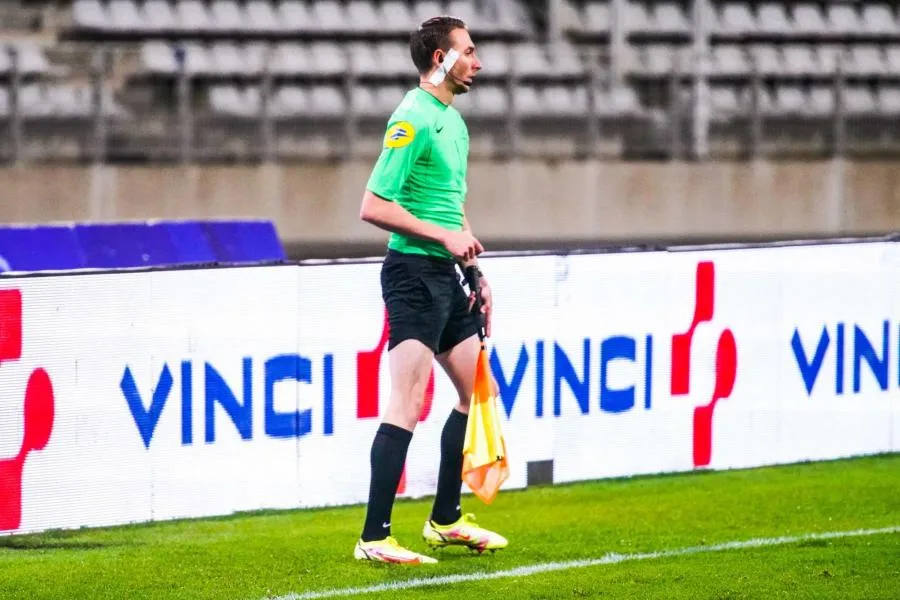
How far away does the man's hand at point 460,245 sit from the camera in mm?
5328

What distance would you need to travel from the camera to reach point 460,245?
5336 mm

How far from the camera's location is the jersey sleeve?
209 inches

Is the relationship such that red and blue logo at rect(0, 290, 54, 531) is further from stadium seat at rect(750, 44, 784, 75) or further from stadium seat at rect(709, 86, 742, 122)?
stadium seat at rect(750, 44, 784, 75)

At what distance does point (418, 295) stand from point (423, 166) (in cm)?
42

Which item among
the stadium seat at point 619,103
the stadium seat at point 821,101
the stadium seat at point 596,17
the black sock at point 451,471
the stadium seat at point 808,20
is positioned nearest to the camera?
the black sock at point 451,471

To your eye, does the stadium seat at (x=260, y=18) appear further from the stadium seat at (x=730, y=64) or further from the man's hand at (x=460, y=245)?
the man's hand at (x=460, y=245)

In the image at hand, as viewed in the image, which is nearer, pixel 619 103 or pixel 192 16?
pixel 619 103

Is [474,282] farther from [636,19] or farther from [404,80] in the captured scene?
[636,19]

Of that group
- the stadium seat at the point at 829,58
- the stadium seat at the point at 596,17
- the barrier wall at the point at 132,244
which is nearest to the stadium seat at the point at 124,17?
the stadium seat at the point at 596,17

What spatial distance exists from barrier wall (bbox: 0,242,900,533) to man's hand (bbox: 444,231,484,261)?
1.62 meters

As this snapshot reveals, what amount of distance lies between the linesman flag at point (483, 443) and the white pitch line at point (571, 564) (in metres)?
0.33

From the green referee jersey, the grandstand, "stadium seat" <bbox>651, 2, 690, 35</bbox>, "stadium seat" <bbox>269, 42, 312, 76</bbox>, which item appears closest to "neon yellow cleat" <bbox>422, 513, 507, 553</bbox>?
the green referee jersey

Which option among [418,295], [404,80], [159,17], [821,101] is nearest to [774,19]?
[821,101]

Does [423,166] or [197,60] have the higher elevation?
[197,60]
